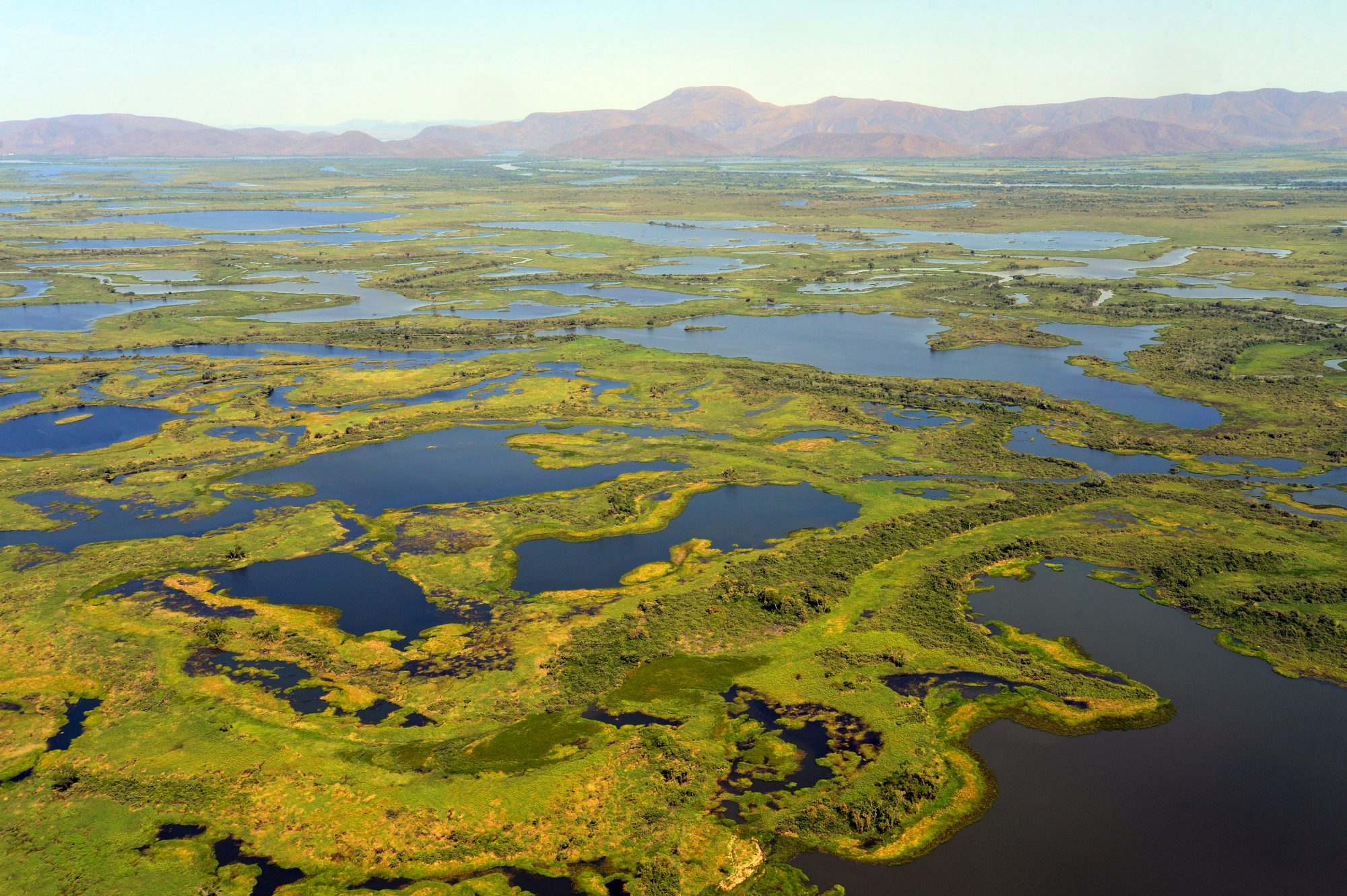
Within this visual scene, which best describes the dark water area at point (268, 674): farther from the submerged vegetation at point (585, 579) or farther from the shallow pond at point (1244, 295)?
the shallow pond at point (1244, 295)

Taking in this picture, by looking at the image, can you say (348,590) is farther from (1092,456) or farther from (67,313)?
(67,313)

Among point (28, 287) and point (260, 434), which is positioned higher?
point (28, 287)

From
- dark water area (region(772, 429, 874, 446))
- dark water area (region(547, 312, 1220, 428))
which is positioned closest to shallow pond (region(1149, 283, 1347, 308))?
dark water area (region(547, 312, 1220, 428))

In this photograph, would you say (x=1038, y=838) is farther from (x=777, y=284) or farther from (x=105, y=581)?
(x=777, y=284)

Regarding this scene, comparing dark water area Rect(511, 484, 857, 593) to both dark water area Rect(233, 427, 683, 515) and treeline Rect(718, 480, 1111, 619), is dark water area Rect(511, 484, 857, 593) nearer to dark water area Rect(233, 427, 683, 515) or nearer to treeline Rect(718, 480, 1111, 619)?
treeline Rect(718, 480, 1111, 619)

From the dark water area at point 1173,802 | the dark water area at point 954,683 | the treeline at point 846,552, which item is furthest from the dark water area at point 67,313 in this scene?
the dark water area at point 1173,802

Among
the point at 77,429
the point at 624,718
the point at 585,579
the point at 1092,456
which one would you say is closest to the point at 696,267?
the point at 1092,456

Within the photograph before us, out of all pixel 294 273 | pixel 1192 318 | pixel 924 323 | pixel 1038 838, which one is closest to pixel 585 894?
pixel 1038 838
